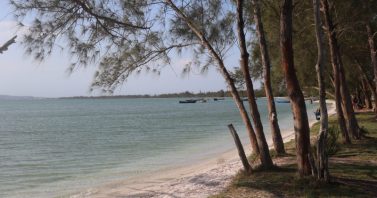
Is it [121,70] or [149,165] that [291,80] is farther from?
[149,165]

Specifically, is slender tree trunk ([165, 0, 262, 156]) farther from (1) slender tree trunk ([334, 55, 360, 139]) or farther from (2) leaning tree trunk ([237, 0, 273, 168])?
(1) slender tree trunk ([334, 55, 360, 139])

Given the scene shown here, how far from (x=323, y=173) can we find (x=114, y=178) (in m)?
10.2

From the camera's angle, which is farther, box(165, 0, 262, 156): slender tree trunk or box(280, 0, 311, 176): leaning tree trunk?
box(165, 0, 262, 156): slender tree trunk

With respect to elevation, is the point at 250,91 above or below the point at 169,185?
above

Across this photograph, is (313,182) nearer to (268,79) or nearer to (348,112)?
(268,79)

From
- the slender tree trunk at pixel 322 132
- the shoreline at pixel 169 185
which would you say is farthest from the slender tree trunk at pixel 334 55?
the slender tree trunk at pixel 322 132

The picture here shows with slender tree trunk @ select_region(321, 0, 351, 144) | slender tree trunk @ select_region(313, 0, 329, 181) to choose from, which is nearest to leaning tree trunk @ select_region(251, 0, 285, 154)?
slender tree trunk @ select_region(321, 0, 351, 144)

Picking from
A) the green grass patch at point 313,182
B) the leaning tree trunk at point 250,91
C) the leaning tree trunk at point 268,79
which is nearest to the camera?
the green grass patch at point 313,182

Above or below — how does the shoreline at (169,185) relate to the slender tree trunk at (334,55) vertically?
below

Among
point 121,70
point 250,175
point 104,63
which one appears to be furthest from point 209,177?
point 104,63

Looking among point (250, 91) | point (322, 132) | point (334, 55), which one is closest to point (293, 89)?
point (322, 132)

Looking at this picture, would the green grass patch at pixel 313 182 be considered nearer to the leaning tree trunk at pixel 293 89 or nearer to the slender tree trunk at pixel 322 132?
the slender tree trunk at pixel 322 132

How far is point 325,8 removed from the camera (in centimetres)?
1675

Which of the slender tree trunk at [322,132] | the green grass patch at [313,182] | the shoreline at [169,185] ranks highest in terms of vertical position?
the slender tree trunk at [322,132]
